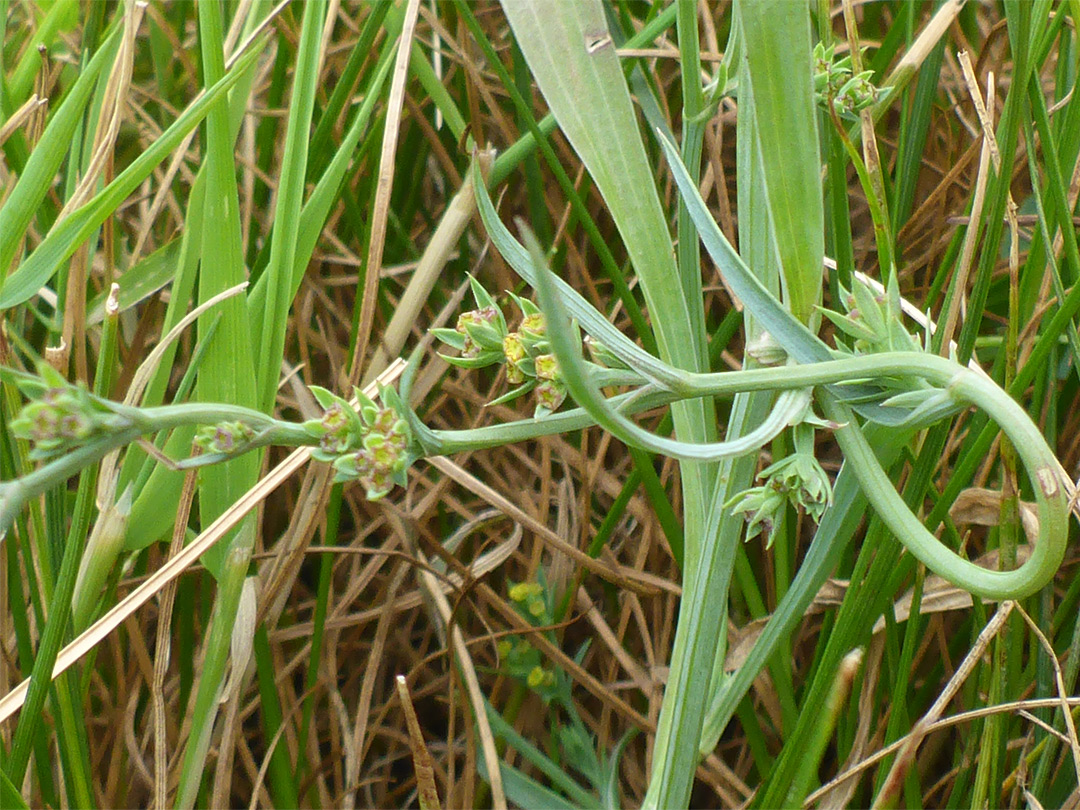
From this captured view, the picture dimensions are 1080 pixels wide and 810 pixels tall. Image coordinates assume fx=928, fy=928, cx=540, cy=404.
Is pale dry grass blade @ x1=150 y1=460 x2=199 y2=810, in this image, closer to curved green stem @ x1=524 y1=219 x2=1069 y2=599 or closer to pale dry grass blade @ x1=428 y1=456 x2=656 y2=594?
pale dry grass blade @ x1=428 y1=456 x2=656 y2=594

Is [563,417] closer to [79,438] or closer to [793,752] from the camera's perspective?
[79,438]

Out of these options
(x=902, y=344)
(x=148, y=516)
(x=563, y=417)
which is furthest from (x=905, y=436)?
(x=148, y=516)

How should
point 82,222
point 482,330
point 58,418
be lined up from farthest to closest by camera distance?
point 82,222 < point 482,330 < point 58,418

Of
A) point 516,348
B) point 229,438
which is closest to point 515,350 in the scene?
point 516,348

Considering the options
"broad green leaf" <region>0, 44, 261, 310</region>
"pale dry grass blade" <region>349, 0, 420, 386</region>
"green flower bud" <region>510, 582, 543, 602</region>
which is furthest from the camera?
"green flower bud" <region>510, 582, 543, 602</region>

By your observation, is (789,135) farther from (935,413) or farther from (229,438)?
(229,438)

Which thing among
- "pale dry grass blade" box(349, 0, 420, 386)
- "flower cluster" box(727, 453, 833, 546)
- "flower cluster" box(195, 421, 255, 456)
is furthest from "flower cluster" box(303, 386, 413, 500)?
"pale dry grass blade" box(349, 0, 420, 386)

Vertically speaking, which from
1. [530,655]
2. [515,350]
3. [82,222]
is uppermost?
[82,222]
